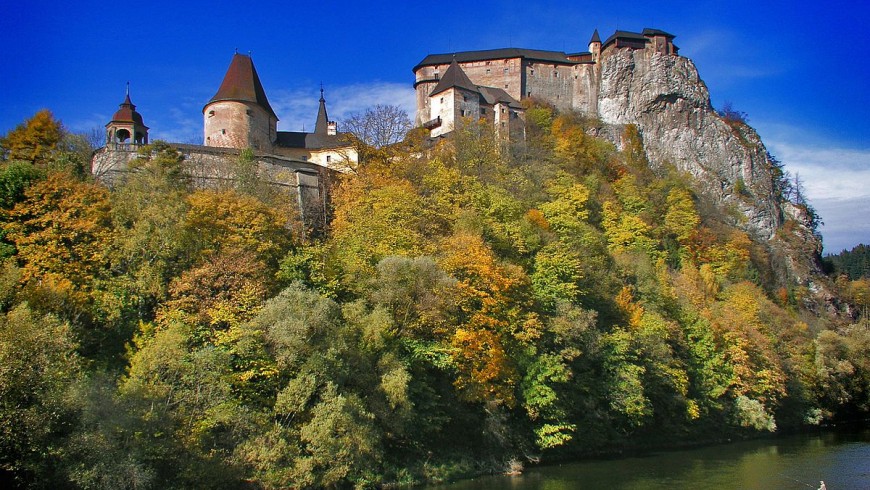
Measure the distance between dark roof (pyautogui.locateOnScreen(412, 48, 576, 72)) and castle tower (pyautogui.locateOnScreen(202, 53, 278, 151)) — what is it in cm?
3050

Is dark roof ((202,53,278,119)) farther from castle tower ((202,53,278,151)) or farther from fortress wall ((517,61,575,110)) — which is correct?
fortress wall ((517,61,575,110))

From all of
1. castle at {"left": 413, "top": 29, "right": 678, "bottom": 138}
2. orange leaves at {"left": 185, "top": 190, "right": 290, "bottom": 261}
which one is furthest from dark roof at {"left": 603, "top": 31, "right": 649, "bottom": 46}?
orange leaves at {"left": 185, "top": 190, "right": 290, "bottom": 261}

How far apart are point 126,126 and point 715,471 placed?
127 ft

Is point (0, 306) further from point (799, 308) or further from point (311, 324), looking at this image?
point (799, 308)

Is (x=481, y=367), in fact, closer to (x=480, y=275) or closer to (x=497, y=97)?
(x=480, y=275)

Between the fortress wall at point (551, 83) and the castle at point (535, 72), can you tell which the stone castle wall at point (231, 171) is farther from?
the fortress wall at point (551, 83)

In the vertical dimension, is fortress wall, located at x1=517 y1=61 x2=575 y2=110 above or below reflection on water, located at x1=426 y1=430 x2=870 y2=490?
above

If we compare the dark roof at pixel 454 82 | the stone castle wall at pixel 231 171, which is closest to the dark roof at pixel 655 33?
the dark roof at pixel 454 82

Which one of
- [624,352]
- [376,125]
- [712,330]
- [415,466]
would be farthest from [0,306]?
[712,330]

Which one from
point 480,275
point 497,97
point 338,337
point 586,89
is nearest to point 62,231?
point 338,337

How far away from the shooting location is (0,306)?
74.6ft

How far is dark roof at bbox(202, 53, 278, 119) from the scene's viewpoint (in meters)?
51.6

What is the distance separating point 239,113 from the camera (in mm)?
51219

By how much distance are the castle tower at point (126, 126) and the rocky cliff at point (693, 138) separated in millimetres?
50842
